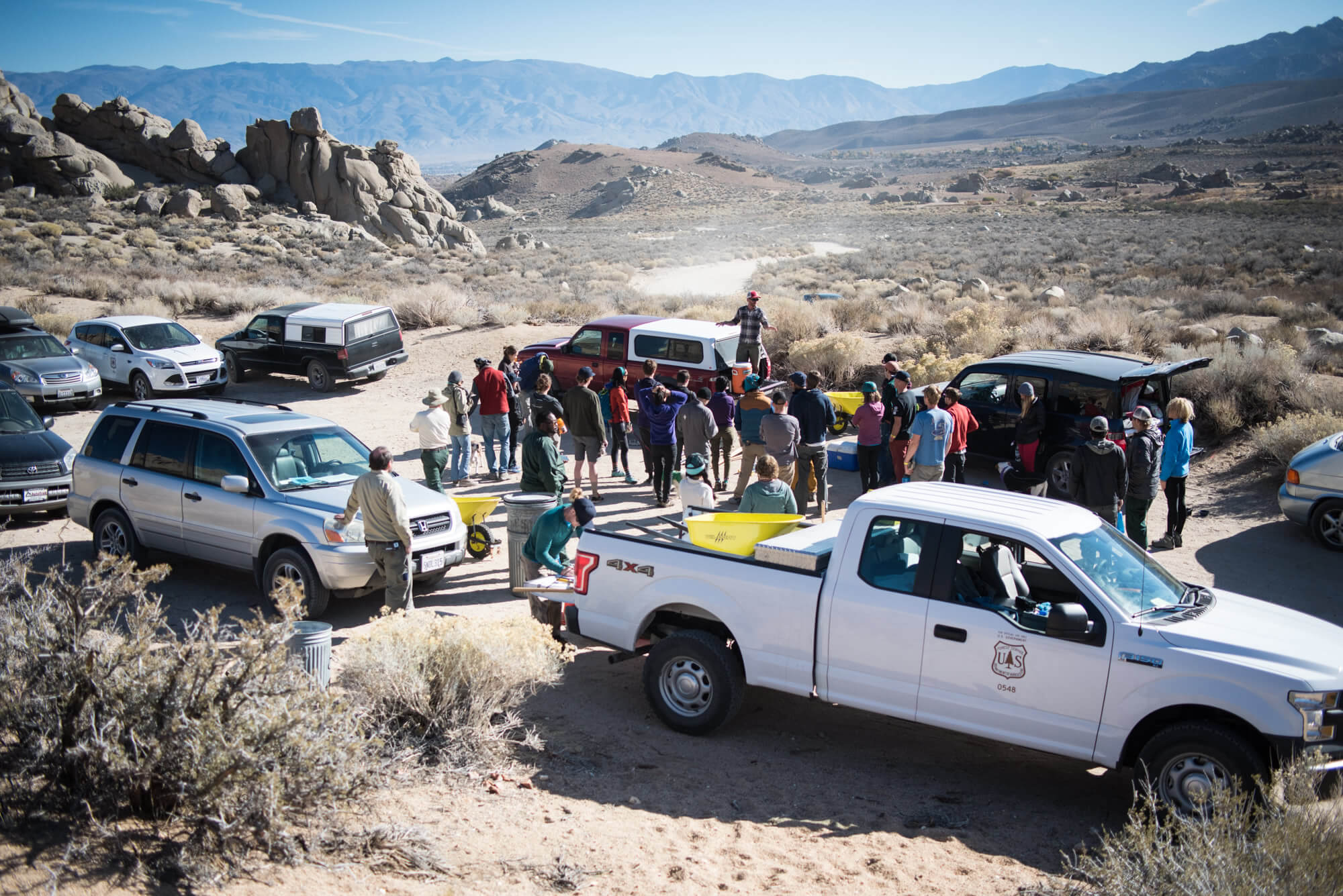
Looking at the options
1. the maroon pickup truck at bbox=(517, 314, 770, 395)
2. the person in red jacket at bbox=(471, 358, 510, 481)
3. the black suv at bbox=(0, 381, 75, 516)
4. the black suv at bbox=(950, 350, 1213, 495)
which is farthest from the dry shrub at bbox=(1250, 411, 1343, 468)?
the black suv at bbox=(0, 381, 75, 516)

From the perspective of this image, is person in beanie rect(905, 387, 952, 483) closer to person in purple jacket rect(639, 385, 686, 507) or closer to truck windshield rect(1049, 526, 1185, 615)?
person in purple jacket rect(639, 385, 686, 507)

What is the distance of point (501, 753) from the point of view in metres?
6.20

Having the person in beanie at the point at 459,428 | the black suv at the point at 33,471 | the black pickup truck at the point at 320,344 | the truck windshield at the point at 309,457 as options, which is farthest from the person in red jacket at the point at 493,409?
the black pickup truck at the point at 320,344

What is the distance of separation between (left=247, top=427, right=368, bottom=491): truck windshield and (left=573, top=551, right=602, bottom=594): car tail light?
3378 mm

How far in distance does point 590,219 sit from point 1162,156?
65068 millimetres

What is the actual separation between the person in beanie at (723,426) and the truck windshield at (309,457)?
462 centimetres

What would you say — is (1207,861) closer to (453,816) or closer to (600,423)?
(453,816)

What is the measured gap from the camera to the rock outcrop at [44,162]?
5381 cm

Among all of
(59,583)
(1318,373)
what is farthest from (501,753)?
(1318,373)

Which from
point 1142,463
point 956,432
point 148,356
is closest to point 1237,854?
point 1142,463

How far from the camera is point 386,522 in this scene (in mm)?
8008

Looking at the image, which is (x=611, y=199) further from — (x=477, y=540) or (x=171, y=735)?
(x=171, y=735)

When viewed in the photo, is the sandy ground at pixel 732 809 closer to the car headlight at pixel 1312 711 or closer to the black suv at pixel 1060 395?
the car headlight at pixel 1312 711

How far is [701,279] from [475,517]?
3184 centimetres
